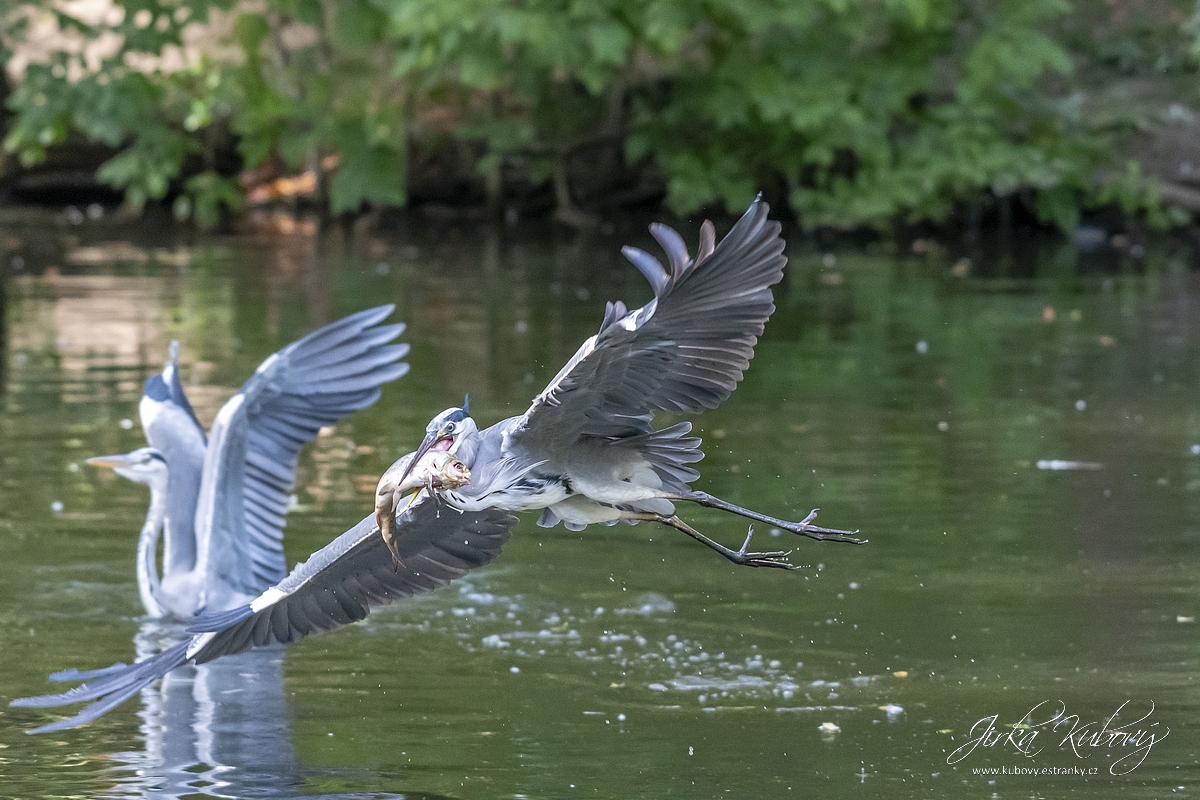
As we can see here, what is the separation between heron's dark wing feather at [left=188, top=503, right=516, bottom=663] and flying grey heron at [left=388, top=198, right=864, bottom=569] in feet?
1.14

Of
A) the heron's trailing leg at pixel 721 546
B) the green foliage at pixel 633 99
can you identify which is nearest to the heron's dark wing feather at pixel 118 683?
the heron's trailing leg at pixel 721 546

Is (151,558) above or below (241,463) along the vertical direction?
below

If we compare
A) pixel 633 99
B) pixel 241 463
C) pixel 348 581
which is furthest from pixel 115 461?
pixel 633 99

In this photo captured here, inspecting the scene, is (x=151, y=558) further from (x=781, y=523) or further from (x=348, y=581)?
(x=781, y=523)

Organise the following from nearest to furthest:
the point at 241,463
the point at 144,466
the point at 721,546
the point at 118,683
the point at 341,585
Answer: the point at 118,683
the point at 721,546
the point at 341,585
the point at 241,463
the point at 144,466

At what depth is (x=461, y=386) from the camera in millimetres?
10695

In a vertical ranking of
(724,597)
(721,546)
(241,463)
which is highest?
(721,546)

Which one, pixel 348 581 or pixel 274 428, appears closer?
pixel 348 581

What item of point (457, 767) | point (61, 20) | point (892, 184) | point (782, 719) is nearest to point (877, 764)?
point (782, 719)

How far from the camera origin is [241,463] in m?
6.45

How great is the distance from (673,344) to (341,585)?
4.48ft

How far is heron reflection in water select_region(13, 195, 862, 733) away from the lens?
439 centimetres

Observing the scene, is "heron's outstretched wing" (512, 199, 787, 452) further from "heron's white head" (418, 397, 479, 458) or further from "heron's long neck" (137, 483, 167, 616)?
"heron's long neck" (137, 483, 167, 616)

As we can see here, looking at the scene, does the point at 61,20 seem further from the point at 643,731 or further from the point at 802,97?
the point at 643,731
